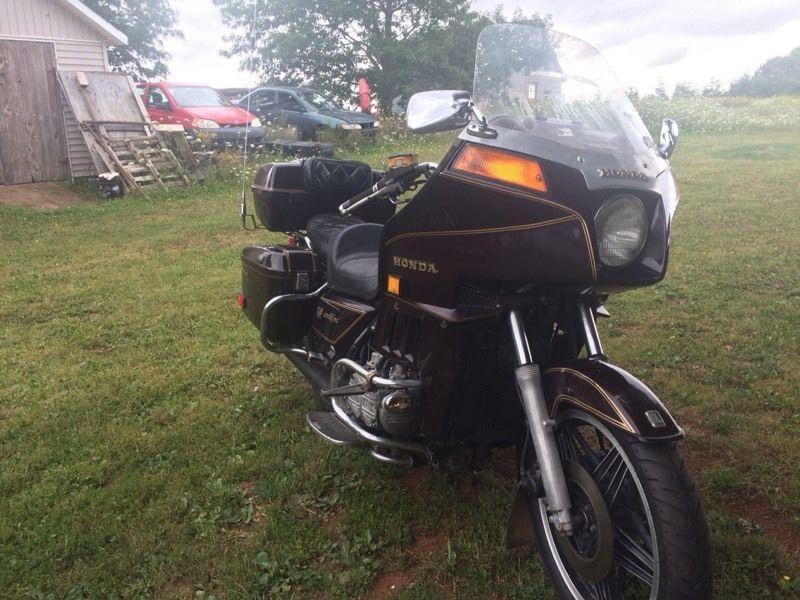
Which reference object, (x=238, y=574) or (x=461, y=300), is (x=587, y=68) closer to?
(x=461, y=300)

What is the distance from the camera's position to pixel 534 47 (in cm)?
246

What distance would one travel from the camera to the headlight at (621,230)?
2.03 metres

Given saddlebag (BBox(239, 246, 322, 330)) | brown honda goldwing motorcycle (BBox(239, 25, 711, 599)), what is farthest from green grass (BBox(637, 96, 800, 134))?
brown honda goldwing motorcycle (BBox(239, 25, 711, 599))

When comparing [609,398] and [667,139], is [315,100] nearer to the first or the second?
[667,139]

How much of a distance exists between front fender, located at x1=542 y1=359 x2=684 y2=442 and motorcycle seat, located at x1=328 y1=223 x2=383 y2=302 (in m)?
0.94

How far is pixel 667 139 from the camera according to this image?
8.46 ft

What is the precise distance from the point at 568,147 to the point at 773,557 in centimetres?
165

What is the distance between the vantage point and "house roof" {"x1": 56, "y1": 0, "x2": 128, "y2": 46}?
499 inches

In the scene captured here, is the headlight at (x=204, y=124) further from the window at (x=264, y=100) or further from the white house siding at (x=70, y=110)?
the window at (x=264, y=100)

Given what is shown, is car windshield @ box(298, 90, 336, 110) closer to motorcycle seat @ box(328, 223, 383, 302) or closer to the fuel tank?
motorcycle seat @ box(328, 223, 383, 302)

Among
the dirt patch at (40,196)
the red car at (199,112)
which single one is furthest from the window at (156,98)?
the dirt patch at (40,196)

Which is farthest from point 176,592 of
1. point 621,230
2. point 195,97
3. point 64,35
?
point 195,97

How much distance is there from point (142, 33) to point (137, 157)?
71.9 ft

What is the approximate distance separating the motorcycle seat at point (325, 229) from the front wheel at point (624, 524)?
1454 mm
